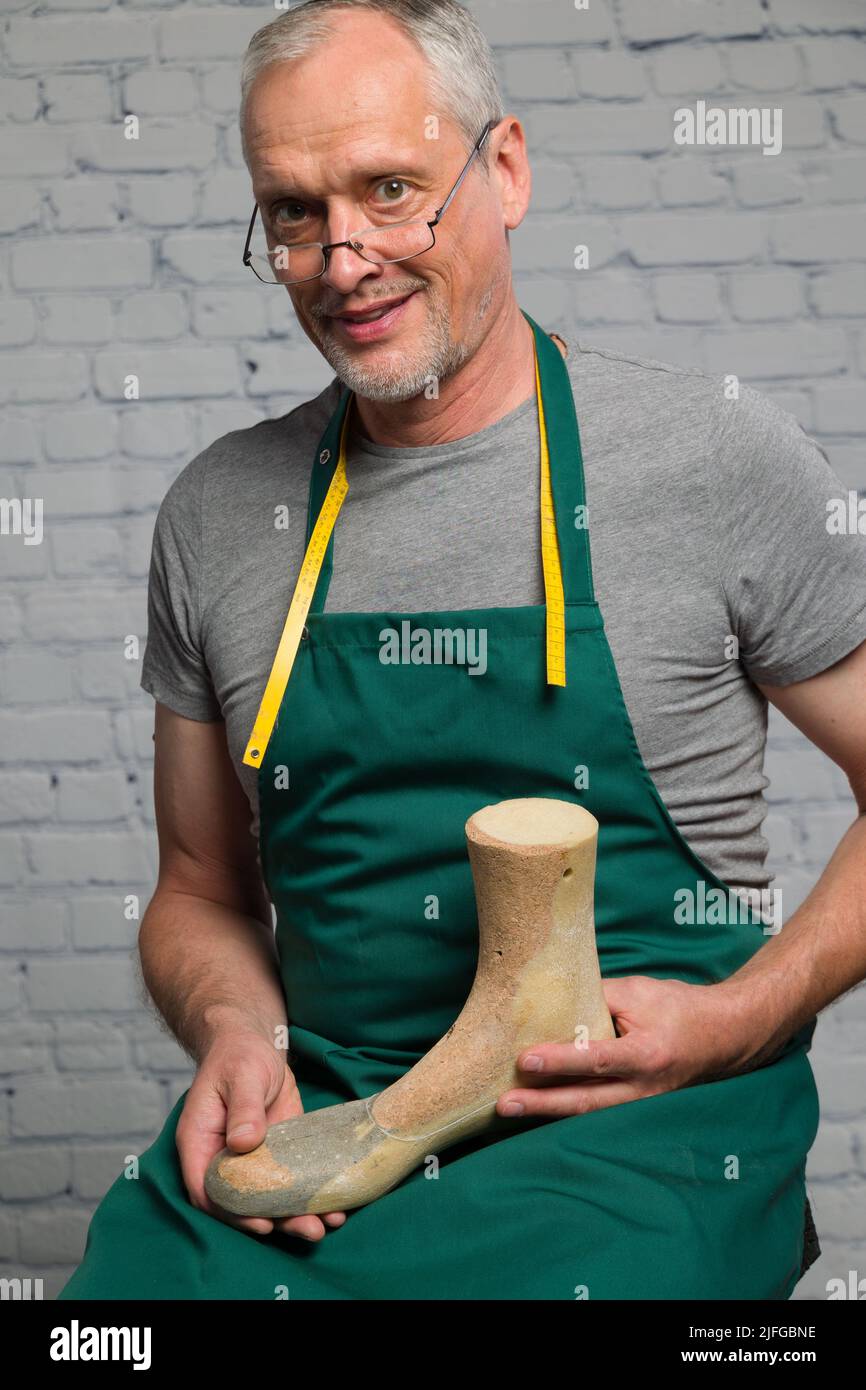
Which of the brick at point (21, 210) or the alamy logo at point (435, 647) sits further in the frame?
the brick at point (21, 210)

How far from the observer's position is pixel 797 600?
1269 mm

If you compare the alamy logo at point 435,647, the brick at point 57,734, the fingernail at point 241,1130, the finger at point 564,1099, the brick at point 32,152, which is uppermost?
the brick at point 32,152

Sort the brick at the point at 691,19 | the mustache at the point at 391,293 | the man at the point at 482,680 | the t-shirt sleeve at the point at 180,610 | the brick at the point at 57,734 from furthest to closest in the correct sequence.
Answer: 1. the brick at the point at 57,734
2. the brick at the point at 691,19
3. the t-shirt sleeve at the point at 180,610
4. the mustache at the point at 391,293
5. the man at the point at 482,680

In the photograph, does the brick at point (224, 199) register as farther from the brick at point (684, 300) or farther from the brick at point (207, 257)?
the brick at point (684, 300)

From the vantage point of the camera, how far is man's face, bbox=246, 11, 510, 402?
124 centimetres

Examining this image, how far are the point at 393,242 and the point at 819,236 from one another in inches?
42.1

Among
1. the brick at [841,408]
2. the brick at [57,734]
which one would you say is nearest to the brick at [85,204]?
the brick at [57,734]

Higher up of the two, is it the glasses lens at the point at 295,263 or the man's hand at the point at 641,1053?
the glasses lens at the point at 295,263

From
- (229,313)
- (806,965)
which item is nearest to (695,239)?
(229,313)

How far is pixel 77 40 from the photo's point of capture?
214cm

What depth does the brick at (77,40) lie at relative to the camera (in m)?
2.13

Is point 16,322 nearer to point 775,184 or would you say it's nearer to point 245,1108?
point 775,184

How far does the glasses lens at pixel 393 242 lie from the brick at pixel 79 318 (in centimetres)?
100

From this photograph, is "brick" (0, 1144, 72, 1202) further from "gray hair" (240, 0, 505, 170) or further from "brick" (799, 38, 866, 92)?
"brick" (799, 38, 866, 92)
